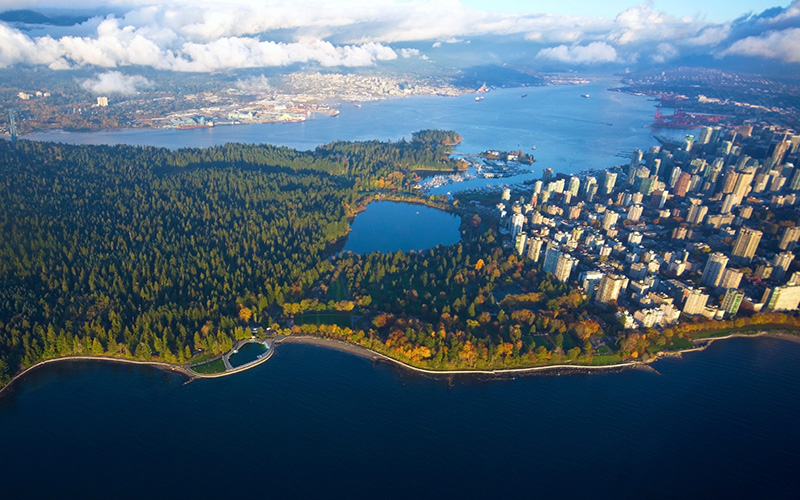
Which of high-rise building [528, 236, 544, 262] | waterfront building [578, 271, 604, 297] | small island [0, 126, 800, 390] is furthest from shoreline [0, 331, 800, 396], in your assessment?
high-rise building [528, 236, 544, 262]

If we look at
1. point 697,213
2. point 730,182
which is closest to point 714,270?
point 697,213

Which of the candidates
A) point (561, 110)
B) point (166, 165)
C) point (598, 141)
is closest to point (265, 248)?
point (166, 165)

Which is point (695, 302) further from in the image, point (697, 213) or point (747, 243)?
point (697, 213)

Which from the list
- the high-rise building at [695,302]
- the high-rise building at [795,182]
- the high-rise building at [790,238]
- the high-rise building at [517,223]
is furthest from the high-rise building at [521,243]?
the high-rise building at [795,182]

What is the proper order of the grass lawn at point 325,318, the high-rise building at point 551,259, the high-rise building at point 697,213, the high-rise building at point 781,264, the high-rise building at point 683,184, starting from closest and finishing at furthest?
1. the grass lawn at point 325,318
2. the high-rise building at point 781,264
3. the high-rise building at point 551,259
4. the high-rise building at point 697,213
5. the high-rise building at point 683,184

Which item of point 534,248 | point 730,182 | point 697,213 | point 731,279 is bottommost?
point 534,248

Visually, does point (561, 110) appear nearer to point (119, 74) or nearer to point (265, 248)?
point (265, 248)

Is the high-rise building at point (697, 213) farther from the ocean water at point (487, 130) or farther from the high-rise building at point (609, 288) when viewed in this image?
the ocean water at point (487, 130)
